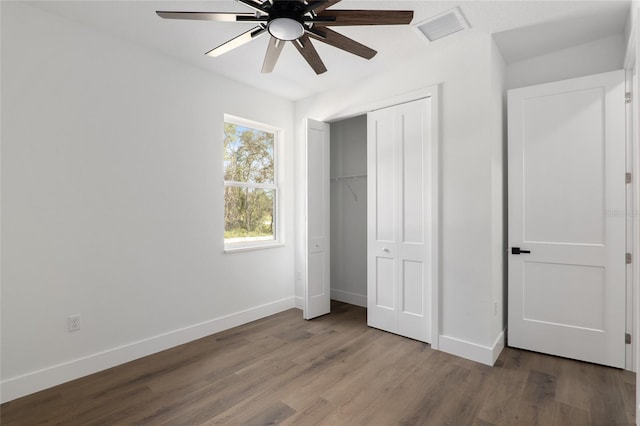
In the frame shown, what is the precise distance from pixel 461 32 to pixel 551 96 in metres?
1.00

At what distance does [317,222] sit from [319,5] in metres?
2.52

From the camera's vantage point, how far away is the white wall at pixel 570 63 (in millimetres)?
2701

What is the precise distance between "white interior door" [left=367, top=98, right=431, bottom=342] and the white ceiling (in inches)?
24.4

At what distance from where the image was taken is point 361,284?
445 centimetres

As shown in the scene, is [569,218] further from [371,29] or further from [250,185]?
[250,185]

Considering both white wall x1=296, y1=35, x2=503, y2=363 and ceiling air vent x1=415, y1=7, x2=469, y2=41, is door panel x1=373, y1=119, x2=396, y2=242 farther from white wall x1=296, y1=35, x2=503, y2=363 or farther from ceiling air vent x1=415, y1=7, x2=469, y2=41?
ceiling air vent x1=415, y1=7, x2=469, y2=41

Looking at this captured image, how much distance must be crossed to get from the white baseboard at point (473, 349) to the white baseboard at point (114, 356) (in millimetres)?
2092

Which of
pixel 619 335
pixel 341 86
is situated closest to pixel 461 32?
pixel 341 86

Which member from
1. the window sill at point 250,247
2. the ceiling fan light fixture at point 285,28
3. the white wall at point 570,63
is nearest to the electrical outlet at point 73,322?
the window sill at point 250,247

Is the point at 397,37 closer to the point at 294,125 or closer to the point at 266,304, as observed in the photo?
the point at 294,125

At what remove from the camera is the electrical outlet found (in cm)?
245

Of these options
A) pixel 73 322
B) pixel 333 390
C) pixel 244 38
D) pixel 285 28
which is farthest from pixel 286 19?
pixel 73 322

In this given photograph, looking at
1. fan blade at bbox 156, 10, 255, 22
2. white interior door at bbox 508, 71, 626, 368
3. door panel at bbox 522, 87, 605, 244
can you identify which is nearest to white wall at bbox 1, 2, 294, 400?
fan blade at bbox 156, 10, 255, 22

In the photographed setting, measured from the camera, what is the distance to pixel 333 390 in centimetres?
228
